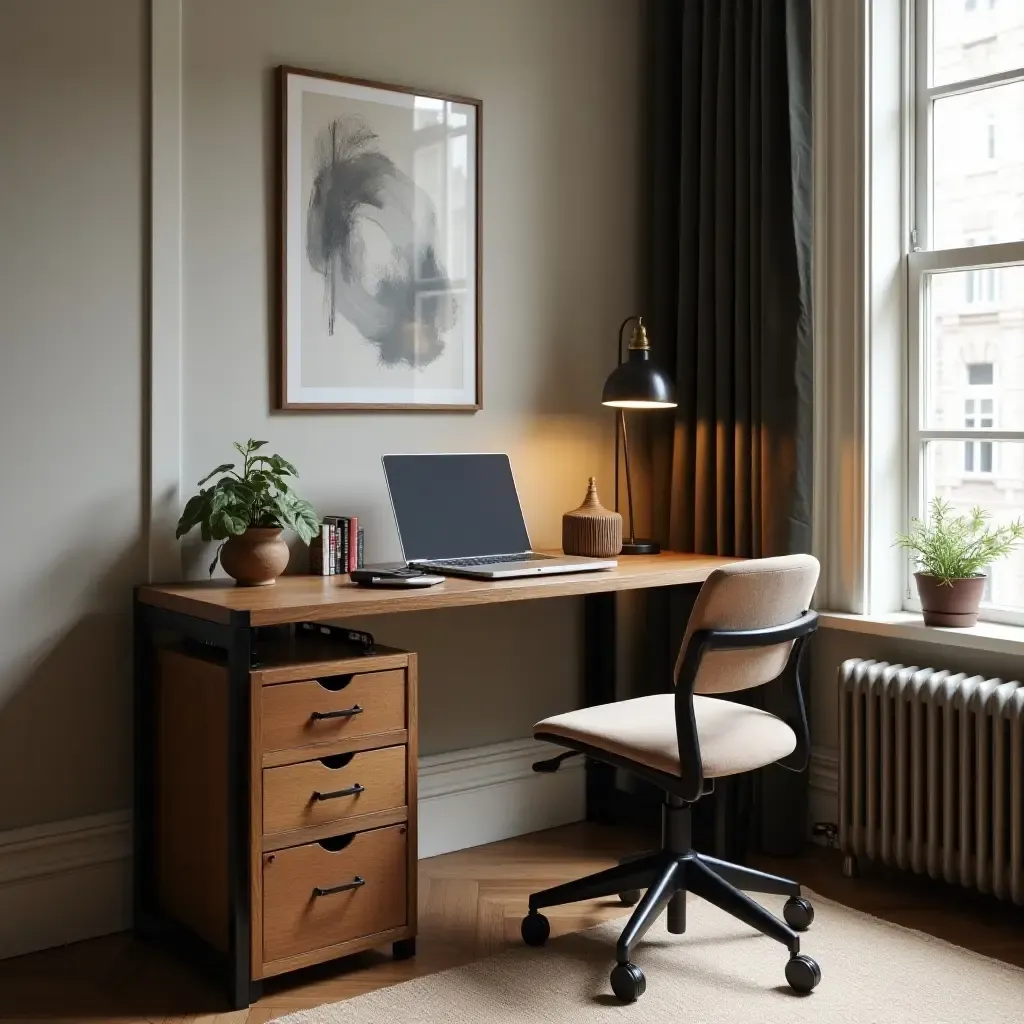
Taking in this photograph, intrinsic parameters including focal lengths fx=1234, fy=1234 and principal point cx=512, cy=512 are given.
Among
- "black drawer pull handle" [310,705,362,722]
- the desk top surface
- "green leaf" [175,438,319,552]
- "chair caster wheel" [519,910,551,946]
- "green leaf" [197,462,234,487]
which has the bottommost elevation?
"chair caster wheel" [519,910,551,946]

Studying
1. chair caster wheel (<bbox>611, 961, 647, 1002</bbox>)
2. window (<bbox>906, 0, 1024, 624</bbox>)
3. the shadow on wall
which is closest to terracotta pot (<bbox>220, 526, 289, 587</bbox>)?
the shadow on wall

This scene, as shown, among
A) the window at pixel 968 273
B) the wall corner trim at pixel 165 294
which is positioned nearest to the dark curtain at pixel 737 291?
the window at pixel 968 273

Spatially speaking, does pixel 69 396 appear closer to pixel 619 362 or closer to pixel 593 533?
pixel 593 533

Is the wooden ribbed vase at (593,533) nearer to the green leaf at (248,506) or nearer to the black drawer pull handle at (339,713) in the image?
the green leaf at (248,506)

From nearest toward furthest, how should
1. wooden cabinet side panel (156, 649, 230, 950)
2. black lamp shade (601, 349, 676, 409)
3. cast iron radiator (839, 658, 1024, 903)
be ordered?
wooden cabinet side panel (156, 649, 230, 950) → cast iron radiator (839, 658, 1024, 903) → black lamp shade (601, 349, 676, 409)

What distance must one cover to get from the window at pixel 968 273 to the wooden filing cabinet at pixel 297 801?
60.8 inches

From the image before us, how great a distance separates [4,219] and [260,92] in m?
0.69

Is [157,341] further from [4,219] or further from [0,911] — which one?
[0,911]

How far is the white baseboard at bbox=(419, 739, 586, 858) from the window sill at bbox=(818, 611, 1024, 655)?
Answer: 0.89 meters

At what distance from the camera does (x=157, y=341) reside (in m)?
2.79

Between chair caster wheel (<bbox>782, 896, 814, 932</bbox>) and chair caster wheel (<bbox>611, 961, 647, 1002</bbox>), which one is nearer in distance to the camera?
chair caster wheel (<bbox>611, 961, 647, 1002</bbox>)

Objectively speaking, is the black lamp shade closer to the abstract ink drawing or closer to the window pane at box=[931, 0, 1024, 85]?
the abstract ink drawing

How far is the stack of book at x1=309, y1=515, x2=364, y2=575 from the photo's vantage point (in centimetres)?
295

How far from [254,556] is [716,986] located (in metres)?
1.30
